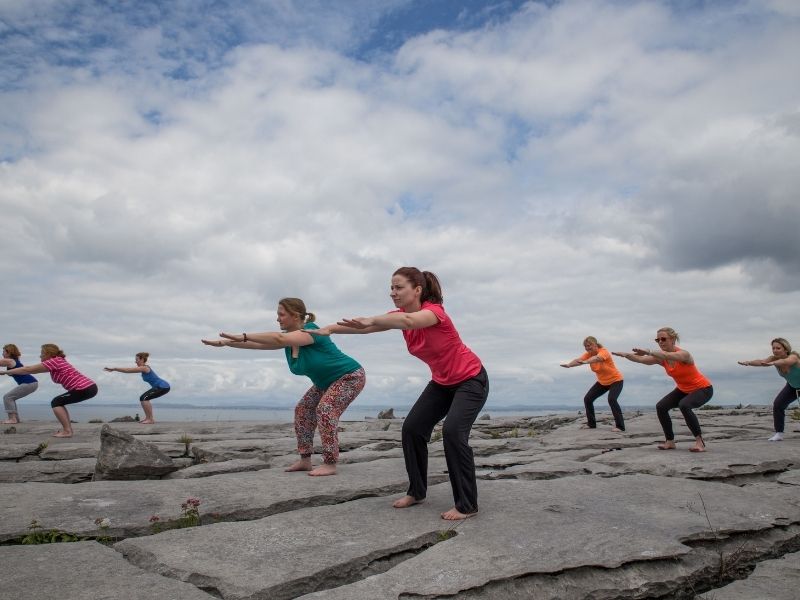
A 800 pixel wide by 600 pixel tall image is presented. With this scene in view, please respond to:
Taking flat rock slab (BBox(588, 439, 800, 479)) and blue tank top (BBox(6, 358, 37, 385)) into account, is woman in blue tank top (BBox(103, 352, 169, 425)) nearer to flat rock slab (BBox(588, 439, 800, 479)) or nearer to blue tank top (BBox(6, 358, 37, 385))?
blue tank top (BBox(6, 358, 37, 385))

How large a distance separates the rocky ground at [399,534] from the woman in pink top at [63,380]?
4479 millimetres

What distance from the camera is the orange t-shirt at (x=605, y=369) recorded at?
13688 mm

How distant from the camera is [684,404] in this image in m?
9.77

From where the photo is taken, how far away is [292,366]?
7324 mm

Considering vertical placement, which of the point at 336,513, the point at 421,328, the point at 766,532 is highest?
the point at 421,328

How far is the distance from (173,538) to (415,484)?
2.28 m

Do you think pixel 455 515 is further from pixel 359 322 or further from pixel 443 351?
pixel 359 322

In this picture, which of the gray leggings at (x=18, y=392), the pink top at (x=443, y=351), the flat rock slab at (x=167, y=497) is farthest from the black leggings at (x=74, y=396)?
the pink top at (x=443, y=351)

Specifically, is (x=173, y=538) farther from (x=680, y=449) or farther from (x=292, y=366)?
(x=680, y=449)

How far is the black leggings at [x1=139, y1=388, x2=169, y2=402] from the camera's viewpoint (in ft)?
54.3

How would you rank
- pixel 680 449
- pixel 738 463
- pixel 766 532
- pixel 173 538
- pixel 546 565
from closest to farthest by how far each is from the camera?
pixel 546 565 → pixel 173 538 → pixel 766 532 → pixel 738 463 → pixel 680 449

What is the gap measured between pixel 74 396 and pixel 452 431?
33.7ft

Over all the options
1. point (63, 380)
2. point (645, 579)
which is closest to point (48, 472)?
point (63, 380)

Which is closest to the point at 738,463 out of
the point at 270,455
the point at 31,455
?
the point at 270,455
